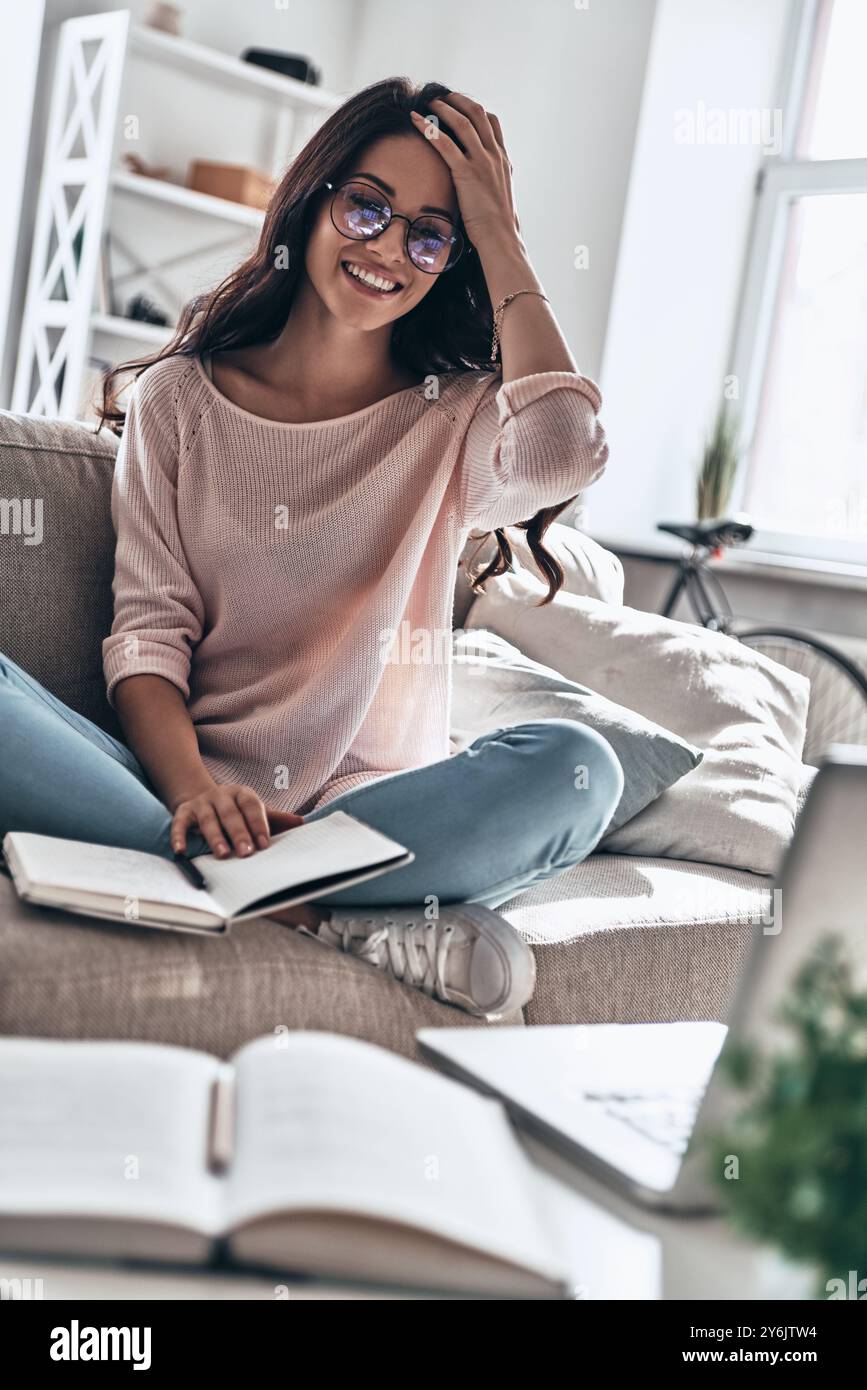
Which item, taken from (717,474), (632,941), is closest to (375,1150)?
(632,941)

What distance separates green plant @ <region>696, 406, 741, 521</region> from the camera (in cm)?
378

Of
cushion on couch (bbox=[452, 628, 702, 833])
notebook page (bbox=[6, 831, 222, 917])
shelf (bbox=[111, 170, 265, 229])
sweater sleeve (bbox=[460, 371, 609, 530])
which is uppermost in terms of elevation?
shelf (bbox=[111, 170, 265, 229])

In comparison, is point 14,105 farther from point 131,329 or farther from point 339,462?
point 339,462

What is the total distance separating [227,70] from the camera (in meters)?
4.08

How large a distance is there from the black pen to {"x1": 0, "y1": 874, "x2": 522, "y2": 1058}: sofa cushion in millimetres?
43

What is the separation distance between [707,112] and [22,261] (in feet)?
6.57

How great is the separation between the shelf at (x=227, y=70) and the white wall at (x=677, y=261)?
1.14 m

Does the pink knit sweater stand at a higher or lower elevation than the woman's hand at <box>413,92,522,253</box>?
lower

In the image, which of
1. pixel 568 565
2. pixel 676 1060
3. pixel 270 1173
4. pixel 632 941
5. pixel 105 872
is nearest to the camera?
pixel 270 1173

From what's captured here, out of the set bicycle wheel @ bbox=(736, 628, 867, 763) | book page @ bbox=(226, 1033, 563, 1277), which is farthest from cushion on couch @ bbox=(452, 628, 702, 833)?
bicycle wheel @ bbox=(736, 628, 867, 763)

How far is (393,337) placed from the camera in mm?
1649

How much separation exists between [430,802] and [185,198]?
3289mm

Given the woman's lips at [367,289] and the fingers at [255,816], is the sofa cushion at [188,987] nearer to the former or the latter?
the fingers at [255,816]

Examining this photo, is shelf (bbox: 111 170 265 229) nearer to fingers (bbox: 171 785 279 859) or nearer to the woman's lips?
the woman's lips
